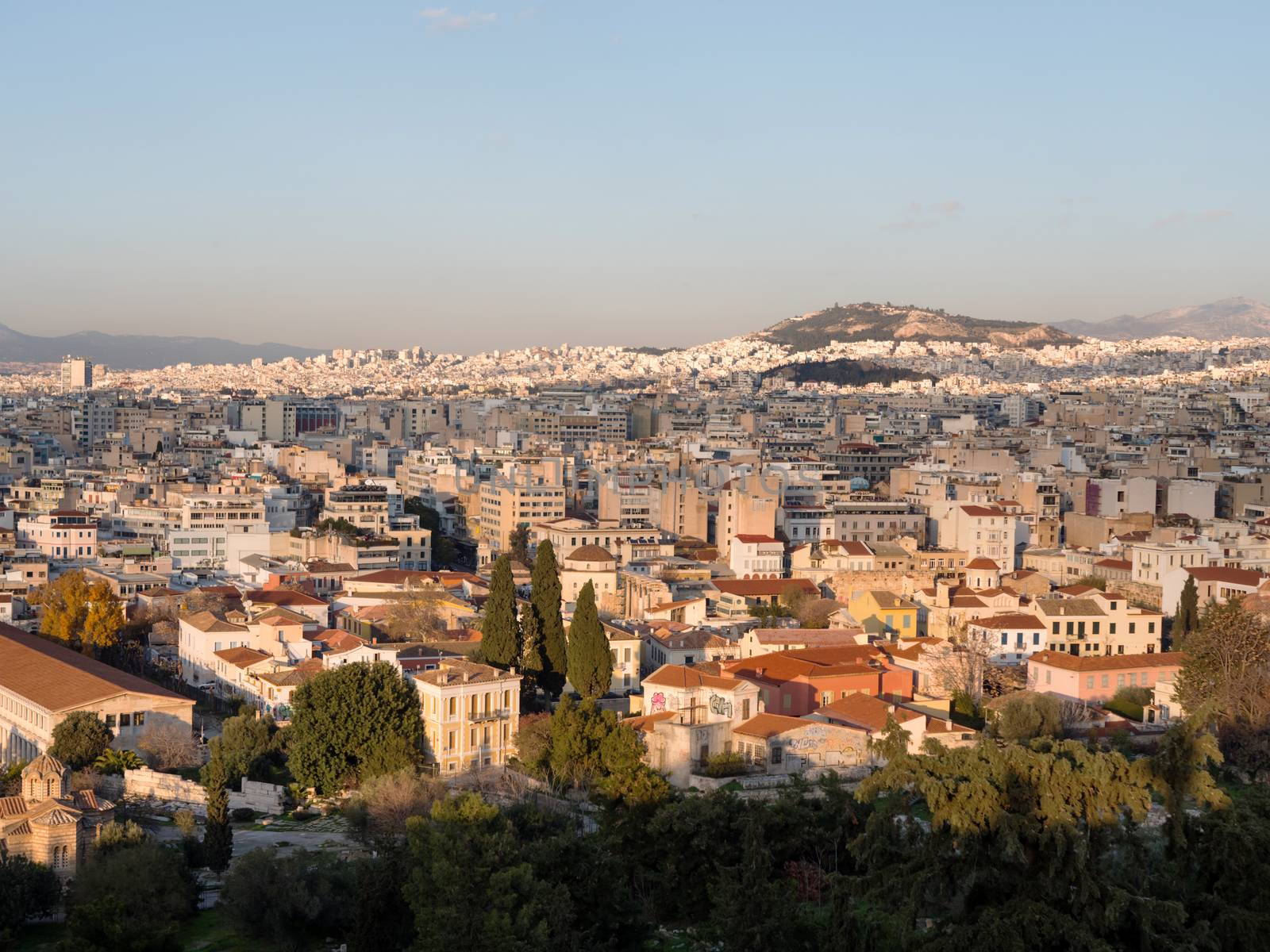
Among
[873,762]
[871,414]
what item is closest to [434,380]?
[871,414]

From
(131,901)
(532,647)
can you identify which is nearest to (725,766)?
(532,647)

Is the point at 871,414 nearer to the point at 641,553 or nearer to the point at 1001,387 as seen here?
the point at 1001,387

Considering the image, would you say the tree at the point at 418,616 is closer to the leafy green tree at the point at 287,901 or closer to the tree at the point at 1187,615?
the leafy green tree at the point at 287,901

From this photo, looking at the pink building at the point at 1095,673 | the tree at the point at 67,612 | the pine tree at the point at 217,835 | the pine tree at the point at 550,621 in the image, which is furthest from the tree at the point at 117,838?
the pink building at the point at 1095,673

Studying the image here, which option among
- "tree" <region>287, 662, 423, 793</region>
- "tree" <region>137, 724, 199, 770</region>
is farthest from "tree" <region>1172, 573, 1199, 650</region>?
"tree" <region>137, 724, 199, 770</region>

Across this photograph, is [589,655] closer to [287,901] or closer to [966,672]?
[966,672]

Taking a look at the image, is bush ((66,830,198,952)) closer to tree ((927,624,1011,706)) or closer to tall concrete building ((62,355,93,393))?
tree ((927,624,1011,706))
